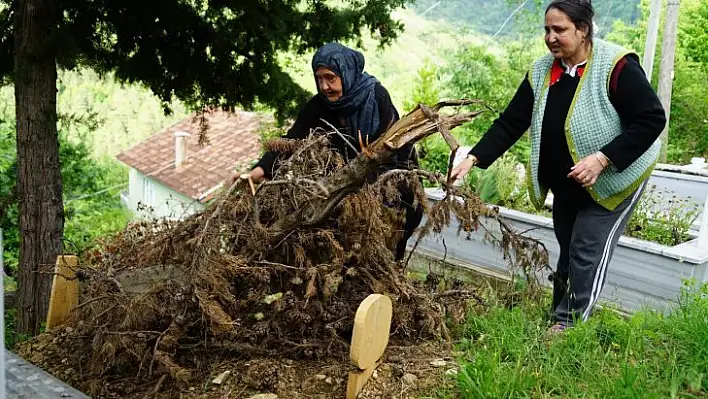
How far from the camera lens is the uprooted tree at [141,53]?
480 cm

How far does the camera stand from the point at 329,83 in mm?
3189

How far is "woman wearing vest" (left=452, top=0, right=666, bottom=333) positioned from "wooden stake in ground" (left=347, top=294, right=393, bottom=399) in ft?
2.52

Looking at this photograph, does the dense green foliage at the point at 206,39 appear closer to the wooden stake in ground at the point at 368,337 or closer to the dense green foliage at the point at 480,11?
the wooden stake in ground at the point at 368,337

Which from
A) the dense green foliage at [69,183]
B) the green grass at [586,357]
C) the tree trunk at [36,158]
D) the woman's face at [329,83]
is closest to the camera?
the green grass at [586,357]

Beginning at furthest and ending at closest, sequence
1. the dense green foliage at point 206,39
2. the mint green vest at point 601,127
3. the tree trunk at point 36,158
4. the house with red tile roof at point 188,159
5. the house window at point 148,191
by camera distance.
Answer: the house window at point 148,191 < the house with red tile roof at point 188,159 < the tree trunk at point 36,158 < the dense green foliage at point 206,39 < the mint green vest at point 601,127

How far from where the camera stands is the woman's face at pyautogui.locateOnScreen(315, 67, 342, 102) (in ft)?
10.3

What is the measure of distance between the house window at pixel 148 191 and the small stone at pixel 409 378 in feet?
74.9

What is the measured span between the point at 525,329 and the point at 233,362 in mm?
1261

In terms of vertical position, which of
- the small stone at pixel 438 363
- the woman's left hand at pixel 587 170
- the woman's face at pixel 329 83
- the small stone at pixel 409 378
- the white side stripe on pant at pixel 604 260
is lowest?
the small stone at pixel 409 378

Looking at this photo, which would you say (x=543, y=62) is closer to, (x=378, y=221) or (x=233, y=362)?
(x=378, y=221)

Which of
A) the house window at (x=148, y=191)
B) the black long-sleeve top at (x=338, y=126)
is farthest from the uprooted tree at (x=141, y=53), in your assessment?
the house window at (x=148, y=191)

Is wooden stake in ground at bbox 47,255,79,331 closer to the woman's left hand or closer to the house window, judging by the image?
the woman's left hand

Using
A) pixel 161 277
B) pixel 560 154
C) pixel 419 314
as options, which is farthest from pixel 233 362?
pixel 560 154

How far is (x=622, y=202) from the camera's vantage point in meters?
3.04
